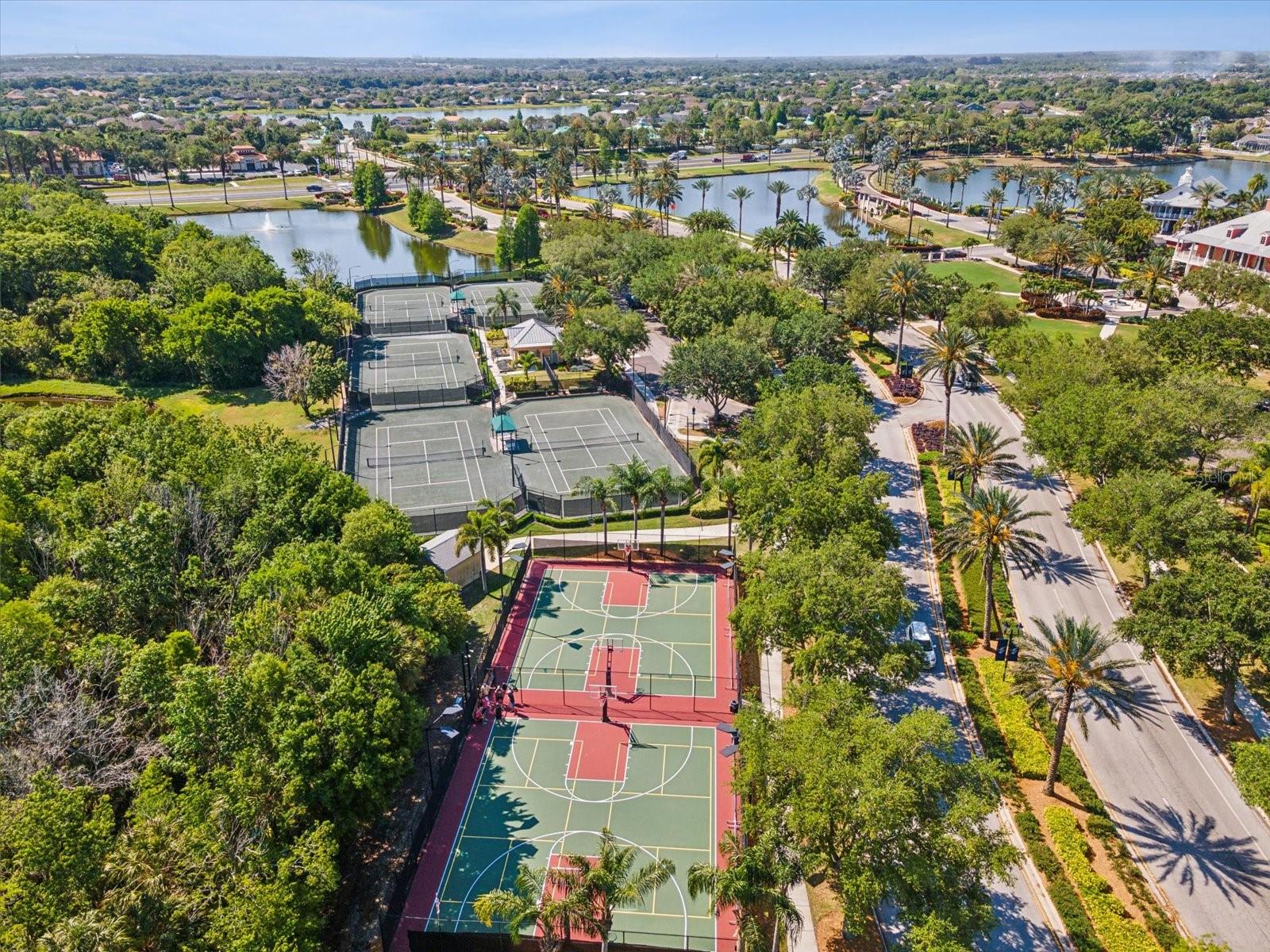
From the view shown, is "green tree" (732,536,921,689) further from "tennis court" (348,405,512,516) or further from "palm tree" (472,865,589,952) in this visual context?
"tennis court" (348,405,512,516)

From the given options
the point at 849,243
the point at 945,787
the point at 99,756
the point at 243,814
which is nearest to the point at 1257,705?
the point at 945,787

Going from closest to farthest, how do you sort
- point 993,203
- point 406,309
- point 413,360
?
point 413,360, point 406,309, point 993,203

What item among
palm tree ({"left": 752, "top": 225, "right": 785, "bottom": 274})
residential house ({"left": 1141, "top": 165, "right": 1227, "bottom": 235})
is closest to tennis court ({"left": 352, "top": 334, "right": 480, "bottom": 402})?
palm tree ({"left": 752, "top": 225, "right": 785, "bottom": 274})

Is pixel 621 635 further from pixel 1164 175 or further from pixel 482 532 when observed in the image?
pixel 1164 175

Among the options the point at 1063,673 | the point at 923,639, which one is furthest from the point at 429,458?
the point at 1063,673

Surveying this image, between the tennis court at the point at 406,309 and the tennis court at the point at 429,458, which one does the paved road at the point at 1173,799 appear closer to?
the tennis court at the point at 429,458

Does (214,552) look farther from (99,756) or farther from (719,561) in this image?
(719,561)
